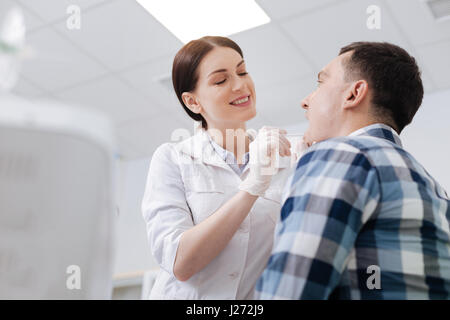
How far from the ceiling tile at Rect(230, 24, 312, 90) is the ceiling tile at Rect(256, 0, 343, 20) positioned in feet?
0.38

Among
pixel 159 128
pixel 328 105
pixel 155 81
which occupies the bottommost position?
pixel 328 105

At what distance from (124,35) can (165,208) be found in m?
1.89

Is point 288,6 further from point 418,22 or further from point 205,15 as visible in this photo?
point 418,22

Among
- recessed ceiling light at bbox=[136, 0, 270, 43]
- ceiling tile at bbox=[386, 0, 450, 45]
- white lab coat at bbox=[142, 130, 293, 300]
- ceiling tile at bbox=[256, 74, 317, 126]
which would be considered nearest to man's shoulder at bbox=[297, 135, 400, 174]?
white lab coat at bbox=[142, 130, 293, 300]

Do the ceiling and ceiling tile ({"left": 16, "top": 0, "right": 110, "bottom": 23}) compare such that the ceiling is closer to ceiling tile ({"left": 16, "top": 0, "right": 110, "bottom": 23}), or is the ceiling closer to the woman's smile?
ceiling tile ({"left": 16, "top": 0, "right": 110, "bottom": 23})

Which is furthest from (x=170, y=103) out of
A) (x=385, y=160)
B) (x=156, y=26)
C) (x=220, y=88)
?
(x=385, y=160)

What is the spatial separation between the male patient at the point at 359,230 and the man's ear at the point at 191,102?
0.52 metres

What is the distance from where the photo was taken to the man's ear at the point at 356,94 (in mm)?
1037

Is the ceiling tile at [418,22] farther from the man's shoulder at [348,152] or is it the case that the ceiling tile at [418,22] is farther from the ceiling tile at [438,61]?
the man's shoulder at [348,152]

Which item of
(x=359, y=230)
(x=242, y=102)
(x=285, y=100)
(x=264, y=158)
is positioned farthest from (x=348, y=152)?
(x=285, y=100)

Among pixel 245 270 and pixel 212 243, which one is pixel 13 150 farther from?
pixel 245 270

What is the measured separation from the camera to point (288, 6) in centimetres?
261

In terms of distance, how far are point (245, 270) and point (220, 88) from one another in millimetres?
470
